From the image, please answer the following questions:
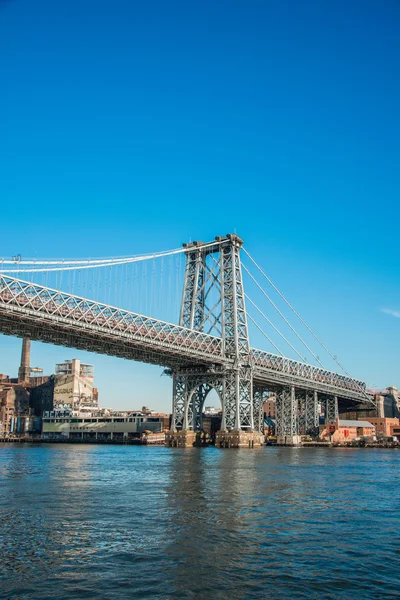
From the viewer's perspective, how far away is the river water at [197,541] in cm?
1673

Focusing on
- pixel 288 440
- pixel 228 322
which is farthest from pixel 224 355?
pixel 288 440

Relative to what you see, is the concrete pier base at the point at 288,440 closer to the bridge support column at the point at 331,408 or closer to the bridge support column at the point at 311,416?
the bridge support column at the point at 311,416

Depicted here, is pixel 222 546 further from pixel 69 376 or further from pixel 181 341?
pixel 69 376

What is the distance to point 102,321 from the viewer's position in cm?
7581

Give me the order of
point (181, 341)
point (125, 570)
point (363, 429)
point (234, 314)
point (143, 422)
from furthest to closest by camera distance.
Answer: point (143, 422)
point (363, 429)
point (234, 314)
point (181, 341)
point (125, 570)

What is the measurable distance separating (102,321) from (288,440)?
228 ft

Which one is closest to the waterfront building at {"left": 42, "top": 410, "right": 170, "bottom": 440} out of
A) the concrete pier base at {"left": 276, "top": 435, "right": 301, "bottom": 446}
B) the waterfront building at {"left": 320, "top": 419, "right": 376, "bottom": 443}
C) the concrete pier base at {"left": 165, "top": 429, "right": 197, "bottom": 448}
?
the concrete pier base at {"left": 276, "top": 435, "right": 301, "bottom": 446}

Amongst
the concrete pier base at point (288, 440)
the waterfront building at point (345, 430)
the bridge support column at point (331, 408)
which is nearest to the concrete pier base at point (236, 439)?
the concrete pier base at point (288, 440)

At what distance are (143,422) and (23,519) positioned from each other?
140899mm

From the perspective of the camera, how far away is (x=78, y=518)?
26.5 meters

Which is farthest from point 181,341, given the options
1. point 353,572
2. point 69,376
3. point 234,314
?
point 69,376

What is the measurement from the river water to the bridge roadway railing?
28.5m

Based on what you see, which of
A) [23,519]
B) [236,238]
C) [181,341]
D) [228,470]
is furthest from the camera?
[236,238]

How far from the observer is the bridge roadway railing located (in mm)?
65562
